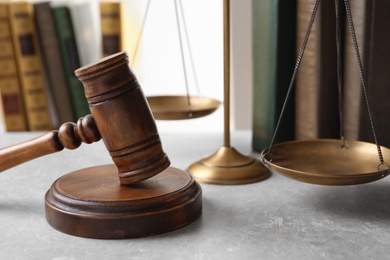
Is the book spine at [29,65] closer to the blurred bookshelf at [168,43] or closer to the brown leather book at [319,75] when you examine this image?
the blurred bookshelf at [168,43]

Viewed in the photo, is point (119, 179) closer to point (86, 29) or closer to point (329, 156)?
point (329, 156)

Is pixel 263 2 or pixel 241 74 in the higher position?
pixel 263 2

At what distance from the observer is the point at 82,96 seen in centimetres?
263

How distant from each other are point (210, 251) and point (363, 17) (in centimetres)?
69

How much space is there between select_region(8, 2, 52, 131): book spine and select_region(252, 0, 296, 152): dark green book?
1163mm

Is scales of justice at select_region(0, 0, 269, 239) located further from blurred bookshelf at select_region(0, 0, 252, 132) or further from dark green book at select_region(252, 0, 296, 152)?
blurred bookshelf at select_region(0, 0, 252, 132)

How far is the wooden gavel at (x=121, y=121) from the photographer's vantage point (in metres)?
1.20

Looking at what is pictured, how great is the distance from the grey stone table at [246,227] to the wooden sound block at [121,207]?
0.02m

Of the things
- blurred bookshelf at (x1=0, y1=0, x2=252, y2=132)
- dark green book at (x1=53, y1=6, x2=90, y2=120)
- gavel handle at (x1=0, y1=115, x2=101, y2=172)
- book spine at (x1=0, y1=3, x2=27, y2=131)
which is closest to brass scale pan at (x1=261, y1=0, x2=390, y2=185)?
gavel handle at (x1=0, y1=115, x2=101, y2=172)

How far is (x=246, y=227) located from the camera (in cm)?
124

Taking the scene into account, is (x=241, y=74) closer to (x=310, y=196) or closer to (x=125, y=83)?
(x=310, y=196)

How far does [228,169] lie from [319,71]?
0.32 m

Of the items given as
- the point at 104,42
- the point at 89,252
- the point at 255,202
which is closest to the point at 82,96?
the point at 104,42

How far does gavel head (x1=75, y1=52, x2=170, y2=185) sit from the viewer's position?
1.20 m
